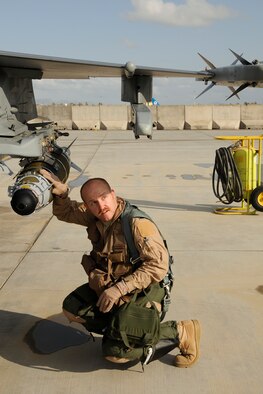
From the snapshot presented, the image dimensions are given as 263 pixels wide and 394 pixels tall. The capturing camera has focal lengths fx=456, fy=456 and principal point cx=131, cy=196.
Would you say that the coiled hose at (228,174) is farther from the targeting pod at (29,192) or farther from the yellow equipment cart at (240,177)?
the targeting pod at (29,192)

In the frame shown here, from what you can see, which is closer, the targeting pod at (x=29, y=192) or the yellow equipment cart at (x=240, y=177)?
the targeting pod at (x=29, y=192)

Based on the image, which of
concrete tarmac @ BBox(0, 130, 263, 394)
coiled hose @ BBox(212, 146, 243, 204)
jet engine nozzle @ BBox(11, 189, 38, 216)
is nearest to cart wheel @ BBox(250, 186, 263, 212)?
concrete tarmac @ BBox(0, 130, 263, 394)

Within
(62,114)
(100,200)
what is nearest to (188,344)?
(100,200)

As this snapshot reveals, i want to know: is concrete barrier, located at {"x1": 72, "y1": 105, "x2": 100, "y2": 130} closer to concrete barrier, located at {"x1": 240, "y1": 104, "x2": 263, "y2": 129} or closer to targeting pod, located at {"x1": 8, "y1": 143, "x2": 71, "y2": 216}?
concrete barrier, located at {"x1": 240, "y1": 104, "x2": 263, "y2": 129}

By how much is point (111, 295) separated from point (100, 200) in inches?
26.8

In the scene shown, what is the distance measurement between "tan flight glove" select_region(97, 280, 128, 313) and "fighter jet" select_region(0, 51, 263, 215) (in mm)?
1091

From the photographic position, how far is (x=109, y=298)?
124 inches

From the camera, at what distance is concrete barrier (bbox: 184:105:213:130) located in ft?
118

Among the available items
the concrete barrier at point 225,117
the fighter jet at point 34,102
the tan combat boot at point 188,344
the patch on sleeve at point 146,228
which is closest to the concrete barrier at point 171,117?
the concrete barrier at point 225,117

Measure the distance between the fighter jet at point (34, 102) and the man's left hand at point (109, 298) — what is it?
109 cm

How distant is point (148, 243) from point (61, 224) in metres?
4.94

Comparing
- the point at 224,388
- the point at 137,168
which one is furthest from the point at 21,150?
the point at 137,168

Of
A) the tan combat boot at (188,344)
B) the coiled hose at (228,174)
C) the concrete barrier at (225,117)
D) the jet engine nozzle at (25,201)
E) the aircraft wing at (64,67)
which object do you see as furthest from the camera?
the concrete barrier at (225,117)

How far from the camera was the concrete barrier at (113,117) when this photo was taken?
35906mm
